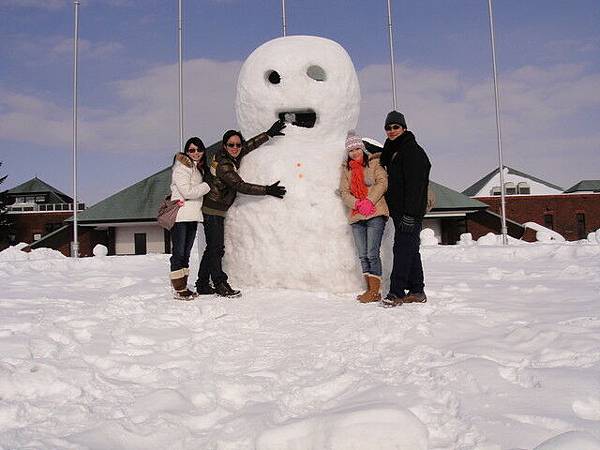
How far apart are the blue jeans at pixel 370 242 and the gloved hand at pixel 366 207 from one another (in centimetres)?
7

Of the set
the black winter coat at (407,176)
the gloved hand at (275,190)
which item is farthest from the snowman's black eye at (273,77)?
the black winter coat at (407,176)

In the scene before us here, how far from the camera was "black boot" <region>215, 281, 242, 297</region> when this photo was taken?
4250mm

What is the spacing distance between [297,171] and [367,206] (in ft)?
2.37

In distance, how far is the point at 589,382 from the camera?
208 centimetres

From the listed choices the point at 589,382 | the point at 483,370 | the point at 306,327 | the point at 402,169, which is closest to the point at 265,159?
the point at 402,169

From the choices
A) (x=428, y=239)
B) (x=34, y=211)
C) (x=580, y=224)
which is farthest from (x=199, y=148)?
(x=34, y=211)

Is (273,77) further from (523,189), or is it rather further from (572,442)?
(523,189)

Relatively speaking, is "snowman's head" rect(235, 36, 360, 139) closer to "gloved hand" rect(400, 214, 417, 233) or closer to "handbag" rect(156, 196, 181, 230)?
"handbag" rect(156, 196, 181, 230)

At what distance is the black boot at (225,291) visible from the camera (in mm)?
4250

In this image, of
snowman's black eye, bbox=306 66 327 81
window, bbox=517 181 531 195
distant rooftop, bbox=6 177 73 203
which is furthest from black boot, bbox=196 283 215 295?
distant rooftop, bbox=6 177 73 203

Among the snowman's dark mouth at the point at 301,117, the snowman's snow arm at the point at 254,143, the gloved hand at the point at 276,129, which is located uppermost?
the snowman's dark mouth at the point at 301,117

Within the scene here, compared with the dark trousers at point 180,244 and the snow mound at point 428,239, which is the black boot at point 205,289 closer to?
the dark trousers at point 180,244

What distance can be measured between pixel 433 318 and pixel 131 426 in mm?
2117

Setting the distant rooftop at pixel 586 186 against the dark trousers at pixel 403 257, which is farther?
the distant rooftop at pixel 586 186
